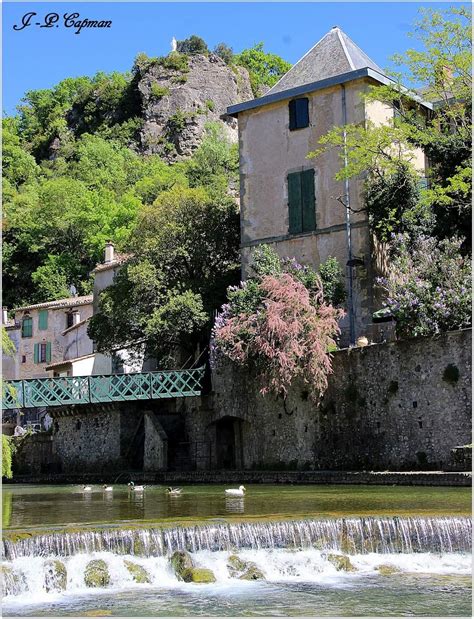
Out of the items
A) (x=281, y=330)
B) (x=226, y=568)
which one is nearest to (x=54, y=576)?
(x=226, y=568)

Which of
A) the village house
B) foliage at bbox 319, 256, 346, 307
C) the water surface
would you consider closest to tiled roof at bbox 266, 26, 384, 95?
the village house

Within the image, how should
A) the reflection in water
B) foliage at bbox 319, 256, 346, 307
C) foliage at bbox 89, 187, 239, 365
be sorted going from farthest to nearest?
foliage at bbox 89, 187, 239, 365 → foliage at bbox 319, 256, 346, 307 → the reflection in water

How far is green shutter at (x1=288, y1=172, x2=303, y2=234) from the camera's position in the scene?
37.1 meters

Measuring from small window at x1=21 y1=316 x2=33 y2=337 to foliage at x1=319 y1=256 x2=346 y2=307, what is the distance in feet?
102

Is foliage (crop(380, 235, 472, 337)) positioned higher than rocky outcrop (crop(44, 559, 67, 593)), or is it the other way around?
foliage (crop(380, 235, 472, 337))

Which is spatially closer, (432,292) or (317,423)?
(432,292)

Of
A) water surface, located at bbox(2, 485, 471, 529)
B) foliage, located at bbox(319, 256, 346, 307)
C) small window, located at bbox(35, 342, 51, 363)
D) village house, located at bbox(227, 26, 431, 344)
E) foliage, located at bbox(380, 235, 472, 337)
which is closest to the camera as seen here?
water surface, located at bbox(2, 485, 471, 529)

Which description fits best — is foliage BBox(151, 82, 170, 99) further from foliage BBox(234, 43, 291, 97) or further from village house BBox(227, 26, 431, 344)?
village house BBox(227, 26, 431, 344)

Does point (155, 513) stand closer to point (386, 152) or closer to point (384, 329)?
point (384, 329)

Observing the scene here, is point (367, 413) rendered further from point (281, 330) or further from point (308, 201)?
point (308, 201)

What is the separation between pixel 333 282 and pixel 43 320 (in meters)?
30.7

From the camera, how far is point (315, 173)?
1448 inches

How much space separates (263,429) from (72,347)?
26.5 metres

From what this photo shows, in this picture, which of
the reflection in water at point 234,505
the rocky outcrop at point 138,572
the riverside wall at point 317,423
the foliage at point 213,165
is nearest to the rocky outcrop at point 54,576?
the rocky outcrop at point 138,572
